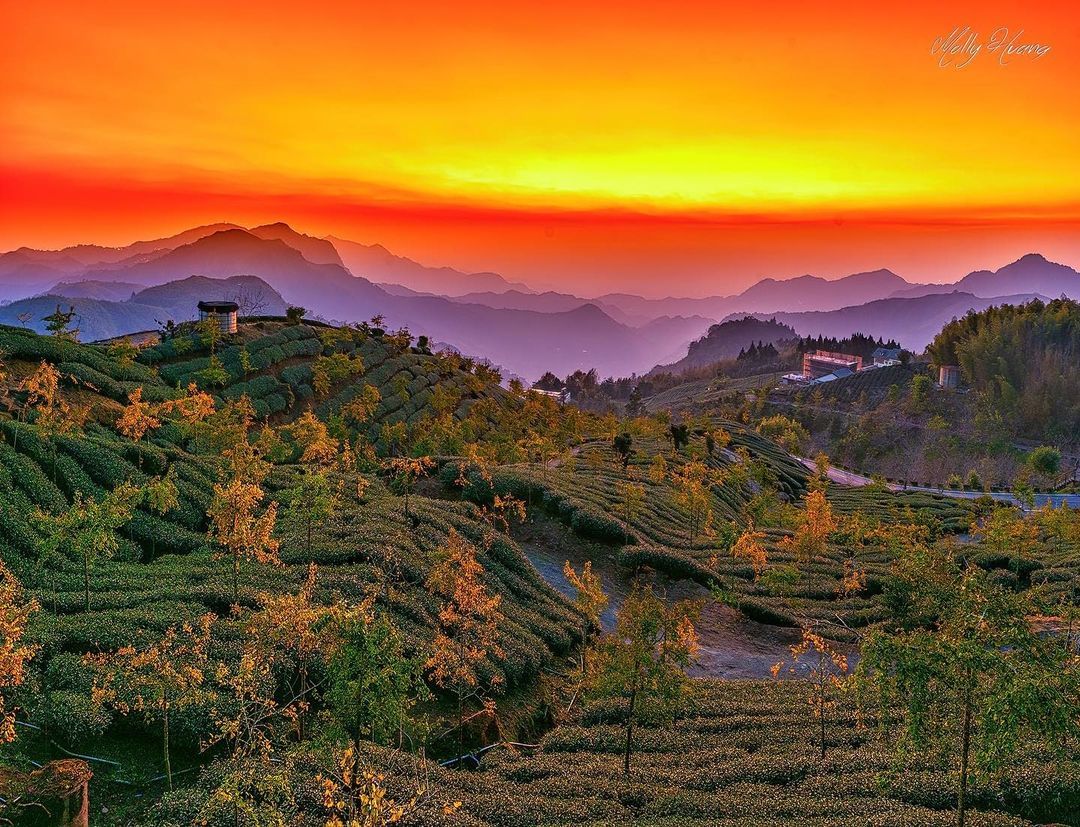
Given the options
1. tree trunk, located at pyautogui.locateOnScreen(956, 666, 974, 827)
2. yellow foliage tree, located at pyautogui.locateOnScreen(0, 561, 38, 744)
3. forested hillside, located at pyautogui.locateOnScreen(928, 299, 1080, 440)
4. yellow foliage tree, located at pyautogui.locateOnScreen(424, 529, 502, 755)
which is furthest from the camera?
forested hillside, located at pyautogui.locateOnScreen(928, 299, 1080, 440)

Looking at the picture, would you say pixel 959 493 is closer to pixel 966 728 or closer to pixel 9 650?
pixel 966 728

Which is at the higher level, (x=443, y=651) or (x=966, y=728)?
(x=966, y=728)

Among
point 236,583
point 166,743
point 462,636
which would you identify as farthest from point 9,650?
point 462,636

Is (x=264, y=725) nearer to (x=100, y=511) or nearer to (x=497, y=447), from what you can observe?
(x=100, y=511)

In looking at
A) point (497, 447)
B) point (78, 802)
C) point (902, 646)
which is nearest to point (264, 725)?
point (78, 802)

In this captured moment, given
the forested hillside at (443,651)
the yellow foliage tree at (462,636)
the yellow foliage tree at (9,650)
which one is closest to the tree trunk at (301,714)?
the forested hillside at (443,651)

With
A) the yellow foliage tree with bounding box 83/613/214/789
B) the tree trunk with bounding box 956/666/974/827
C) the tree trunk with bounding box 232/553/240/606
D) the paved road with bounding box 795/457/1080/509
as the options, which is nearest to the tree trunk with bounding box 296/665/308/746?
the yellow foliage tree with bounding box 83/613/214/789

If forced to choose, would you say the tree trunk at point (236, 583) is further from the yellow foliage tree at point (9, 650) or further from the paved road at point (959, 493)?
the paved road at point (959, 493)

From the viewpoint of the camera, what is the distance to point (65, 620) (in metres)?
18.8

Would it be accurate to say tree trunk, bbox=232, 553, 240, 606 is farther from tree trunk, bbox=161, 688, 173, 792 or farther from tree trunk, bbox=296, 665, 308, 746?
tree trunk, bbox=161, 688, 173, 792

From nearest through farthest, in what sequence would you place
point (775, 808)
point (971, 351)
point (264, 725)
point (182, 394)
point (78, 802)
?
point (78, 802)
point (775, 808)
point (264, 725)
point (182, 394)
point (971, 351)

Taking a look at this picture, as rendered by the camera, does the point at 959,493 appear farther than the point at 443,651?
Yes

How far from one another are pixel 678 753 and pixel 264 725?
10.2m

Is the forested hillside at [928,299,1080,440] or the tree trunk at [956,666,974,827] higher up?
the forested hillside at [928,299,1080,440]
